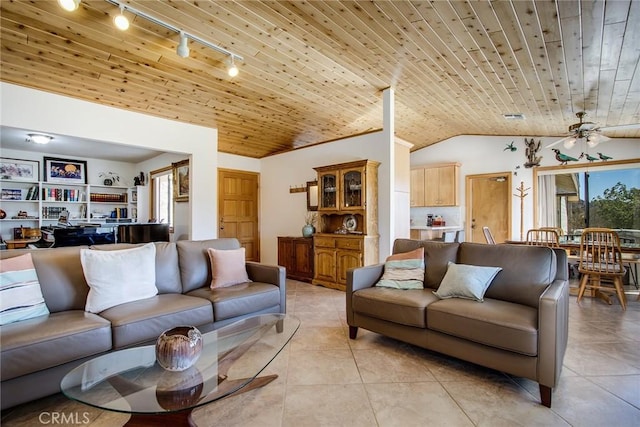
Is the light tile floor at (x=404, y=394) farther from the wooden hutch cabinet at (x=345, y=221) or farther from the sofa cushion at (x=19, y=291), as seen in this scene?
the wooden hutch cabinet at (x=345, y=221)

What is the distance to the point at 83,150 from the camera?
5.56 meters

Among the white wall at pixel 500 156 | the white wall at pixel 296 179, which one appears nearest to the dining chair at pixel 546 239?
the white wall at pixel 500 156

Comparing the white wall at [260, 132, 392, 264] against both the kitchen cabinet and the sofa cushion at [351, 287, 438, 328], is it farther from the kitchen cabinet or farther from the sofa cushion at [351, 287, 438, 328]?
the kitchen cabinet

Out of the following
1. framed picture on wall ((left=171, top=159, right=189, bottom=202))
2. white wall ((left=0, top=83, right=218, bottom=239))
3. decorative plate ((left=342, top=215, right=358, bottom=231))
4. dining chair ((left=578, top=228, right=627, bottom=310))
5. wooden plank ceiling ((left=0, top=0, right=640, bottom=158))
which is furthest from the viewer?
framed picture on wall ((left=171, top=159, right=189, bottom=202))

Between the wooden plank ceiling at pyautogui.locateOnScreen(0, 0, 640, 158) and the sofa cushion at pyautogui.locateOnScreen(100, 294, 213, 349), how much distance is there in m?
2.49

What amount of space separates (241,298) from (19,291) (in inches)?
57.1

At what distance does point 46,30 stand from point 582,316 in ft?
20.0

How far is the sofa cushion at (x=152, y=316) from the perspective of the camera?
6.68 feet

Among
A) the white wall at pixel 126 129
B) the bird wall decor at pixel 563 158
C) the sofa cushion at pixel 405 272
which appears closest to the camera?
the sofa cushion at pixel 405 272

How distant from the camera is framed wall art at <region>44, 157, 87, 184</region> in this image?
5668mm

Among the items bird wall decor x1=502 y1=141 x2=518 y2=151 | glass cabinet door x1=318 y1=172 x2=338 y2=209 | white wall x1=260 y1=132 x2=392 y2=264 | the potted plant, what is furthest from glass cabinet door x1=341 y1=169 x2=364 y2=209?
bird wall decor x1=502 y1=141 x2=518 y2=151

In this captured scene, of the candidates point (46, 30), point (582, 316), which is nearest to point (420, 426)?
point (582, 316)

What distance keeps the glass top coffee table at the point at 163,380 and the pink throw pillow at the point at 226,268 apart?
1066 mm

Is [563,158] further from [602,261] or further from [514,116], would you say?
[602,261]
